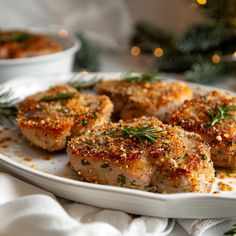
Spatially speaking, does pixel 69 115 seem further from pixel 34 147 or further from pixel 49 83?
pixel 49 83

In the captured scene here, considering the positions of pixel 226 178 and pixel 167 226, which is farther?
pixel 226 178

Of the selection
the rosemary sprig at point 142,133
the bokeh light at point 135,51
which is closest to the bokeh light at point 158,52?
the bokeh light at point 135,51

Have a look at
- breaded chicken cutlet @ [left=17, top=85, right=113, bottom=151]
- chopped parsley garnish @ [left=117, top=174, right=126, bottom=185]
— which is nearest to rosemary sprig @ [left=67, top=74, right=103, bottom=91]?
breaded chicken cutlet @ [left=17, top=85, right=113, bottom=151]

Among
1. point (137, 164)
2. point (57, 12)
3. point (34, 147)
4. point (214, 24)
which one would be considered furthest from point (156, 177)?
point (57, 12)

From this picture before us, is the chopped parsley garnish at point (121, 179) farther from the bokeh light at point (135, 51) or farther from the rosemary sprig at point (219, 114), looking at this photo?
the bokeh light at point (135, 51)

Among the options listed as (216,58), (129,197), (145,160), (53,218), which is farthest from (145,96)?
(216,58)

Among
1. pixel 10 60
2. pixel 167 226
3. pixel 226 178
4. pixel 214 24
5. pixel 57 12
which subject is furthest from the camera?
pixel 57 12

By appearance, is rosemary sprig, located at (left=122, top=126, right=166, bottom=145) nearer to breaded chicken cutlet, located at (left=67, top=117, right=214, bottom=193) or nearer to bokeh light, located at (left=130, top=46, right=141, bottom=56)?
breaded chicken cutlet, located at (left=67, top=117, right=214, bottom=193)

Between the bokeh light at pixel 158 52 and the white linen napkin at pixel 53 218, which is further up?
the white linen napkin at pixel 53 218
